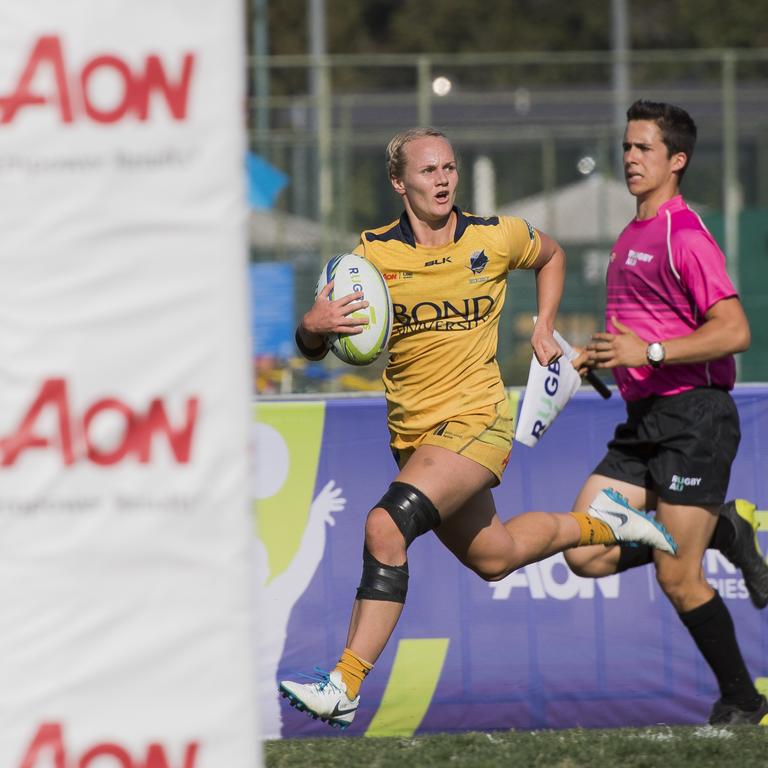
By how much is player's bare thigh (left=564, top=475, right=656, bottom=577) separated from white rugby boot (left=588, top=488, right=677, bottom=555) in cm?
13

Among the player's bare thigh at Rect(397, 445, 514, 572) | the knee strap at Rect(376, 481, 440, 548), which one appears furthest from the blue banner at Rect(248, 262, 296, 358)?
the knee strap at Rect(376, 481, 440, 548)

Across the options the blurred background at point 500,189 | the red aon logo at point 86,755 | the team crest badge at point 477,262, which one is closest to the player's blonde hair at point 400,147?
the team crest badge at point 477,262

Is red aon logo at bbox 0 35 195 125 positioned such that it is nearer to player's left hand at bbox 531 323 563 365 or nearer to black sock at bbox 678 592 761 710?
player's left hand at bbox 531 323 563 365

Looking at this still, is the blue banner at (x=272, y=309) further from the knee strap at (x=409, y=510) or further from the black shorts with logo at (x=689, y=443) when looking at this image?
the knee strap at (x=409, y=510)

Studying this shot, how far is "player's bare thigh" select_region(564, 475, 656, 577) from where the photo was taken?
6.07 meters

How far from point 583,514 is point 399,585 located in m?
1.02

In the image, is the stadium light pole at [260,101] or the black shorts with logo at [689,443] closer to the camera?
the black shorts with logo at [689,443]

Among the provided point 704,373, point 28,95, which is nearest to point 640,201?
point 704,373

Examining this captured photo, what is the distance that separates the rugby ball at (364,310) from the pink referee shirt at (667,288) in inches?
39.7

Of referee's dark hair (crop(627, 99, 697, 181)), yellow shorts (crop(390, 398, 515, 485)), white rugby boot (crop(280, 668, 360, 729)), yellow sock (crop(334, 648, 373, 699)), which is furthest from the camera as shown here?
referee's dark hair (crop(627, 99, 697, 181))

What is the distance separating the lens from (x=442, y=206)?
573 centimetres

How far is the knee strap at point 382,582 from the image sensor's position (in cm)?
524

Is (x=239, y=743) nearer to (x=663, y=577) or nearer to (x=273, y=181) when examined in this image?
(x=663, y=577)

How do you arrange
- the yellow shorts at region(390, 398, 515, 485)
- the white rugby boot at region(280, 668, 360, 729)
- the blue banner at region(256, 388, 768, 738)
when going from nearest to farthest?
the white rugby boot at region(280, 668, 360, 729) → the yellow shorts at region(390, 398, 515, 485) → the blue banner at region(256, 388, 768, 738)
